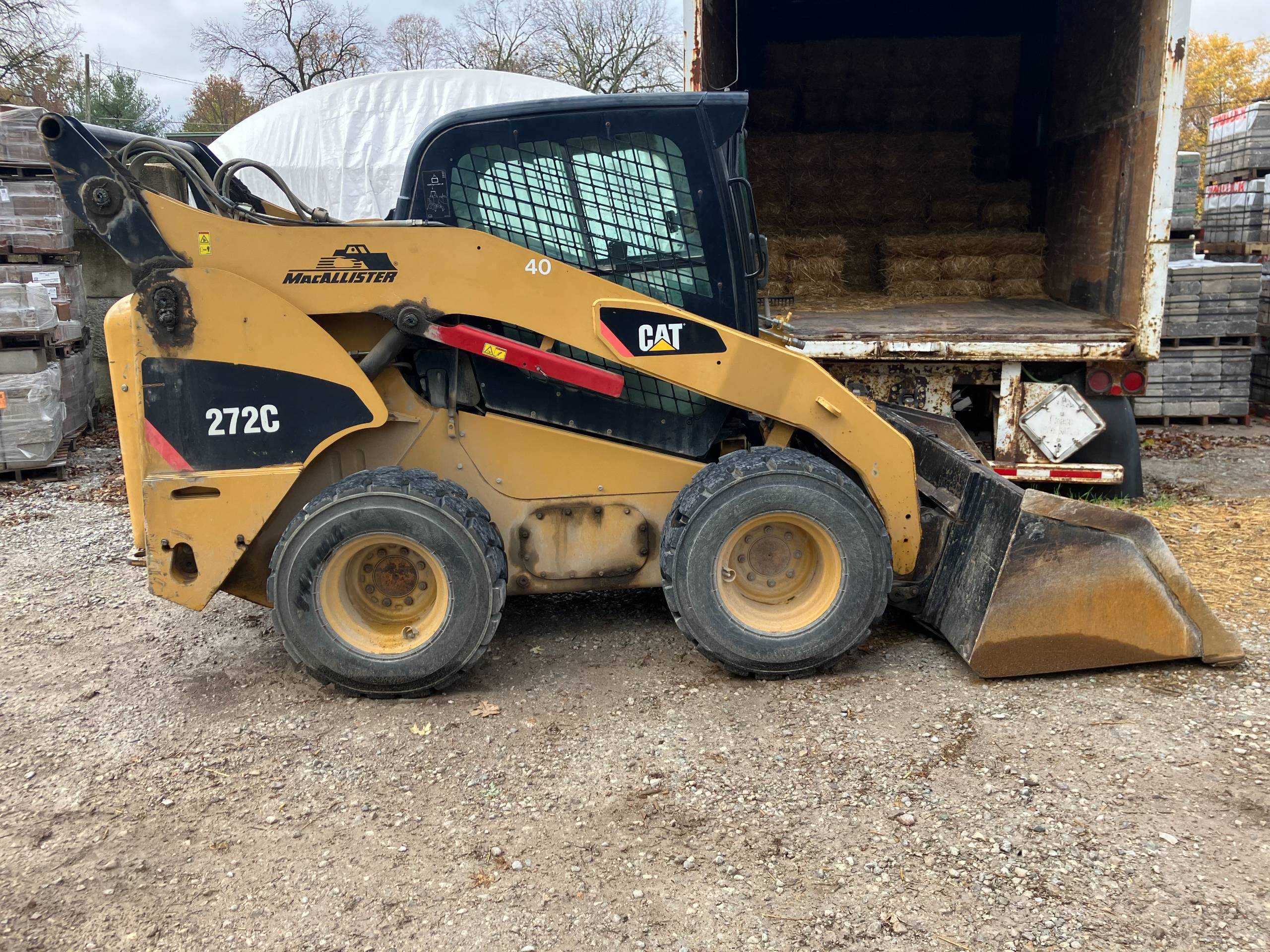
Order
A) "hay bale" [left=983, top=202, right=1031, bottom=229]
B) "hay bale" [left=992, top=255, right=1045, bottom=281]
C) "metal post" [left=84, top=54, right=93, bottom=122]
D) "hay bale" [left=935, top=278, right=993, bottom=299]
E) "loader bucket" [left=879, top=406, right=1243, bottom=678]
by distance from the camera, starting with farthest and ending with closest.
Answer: "metal post" [left=84, top=54, right=93, bottom=122]
"hay bale" [left=983, top=202, right=1031, bottom=229]
"hay bale" [left=935, top=278, right=993, bottom=299]
"hay bale" [left=992, top=255, right=1045, bottom=281]
"loader bucket" [left=879, top=406, right=1243, bottom=678]

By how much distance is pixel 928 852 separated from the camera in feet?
9.46

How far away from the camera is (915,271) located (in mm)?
8539

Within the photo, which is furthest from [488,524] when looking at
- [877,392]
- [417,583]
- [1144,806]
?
[877,392]

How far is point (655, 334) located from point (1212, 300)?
25.0 feet

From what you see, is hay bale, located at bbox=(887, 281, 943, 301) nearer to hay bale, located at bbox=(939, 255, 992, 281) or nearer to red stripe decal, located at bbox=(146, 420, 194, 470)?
hay bale, located at bbox=(939, 255, 992, 281)

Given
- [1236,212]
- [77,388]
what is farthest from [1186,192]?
[77,388]

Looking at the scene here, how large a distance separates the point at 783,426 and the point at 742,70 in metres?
6.12

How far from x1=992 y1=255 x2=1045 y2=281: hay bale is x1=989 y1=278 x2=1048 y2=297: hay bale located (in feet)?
0.11

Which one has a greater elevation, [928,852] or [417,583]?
[417,583]

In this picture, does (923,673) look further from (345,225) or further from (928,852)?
→ (345,225)

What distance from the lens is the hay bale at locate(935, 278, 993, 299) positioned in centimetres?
832

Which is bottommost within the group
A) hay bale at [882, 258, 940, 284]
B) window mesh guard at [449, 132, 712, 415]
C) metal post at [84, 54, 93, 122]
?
hay bale at [882, 258, 940, 284]

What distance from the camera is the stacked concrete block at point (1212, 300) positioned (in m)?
9.27

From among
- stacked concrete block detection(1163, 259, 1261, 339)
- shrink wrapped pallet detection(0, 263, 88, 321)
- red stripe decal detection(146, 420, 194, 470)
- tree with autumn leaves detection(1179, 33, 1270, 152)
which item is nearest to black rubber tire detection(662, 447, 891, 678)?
red stripe decal detection(146, 420, 194, 470)
